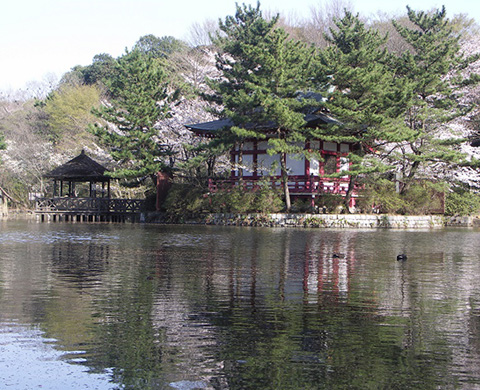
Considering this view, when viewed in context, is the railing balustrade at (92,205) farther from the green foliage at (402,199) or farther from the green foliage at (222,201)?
the green foliage at (402,199)

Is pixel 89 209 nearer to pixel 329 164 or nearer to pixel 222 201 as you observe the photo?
pixel 222 201

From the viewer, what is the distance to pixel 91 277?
40.8 ft

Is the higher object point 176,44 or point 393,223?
point 176,44

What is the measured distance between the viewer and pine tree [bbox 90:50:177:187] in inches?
1544

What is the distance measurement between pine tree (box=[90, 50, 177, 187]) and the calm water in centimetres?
2386

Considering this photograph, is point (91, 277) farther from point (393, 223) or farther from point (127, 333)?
point (393, 223)

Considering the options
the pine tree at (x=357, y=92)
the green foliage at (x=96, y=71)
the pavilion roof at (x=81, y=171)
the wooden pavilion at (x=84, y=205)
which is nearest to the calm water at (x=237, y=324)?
the pine tree at (x=357, y=92)

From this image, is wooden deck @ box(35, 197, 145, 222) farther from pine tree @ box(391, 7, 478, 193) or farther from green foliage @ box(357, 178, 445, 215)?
pine tree @ box(391, 7, 478, 193)

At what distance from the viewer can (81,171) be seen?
41781 millimetres

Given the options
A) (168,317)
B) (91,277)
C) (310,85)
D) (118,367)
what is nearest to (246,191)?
(310,85)

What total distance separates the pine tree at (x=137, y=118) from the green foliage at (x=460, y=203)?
17787mm

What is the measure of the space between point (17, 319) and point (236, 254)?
9.84 m

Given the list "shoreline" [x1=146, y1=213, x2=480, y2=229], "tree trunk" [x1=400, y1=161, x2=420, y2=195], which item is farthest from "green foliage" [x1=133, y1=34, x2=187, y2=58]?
"tree trunk" [x1=400, y1=161, x2=420, y2=195]

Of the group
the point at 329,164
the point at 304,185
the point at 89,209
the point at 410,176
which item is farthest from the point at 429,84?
the point at 89,209
